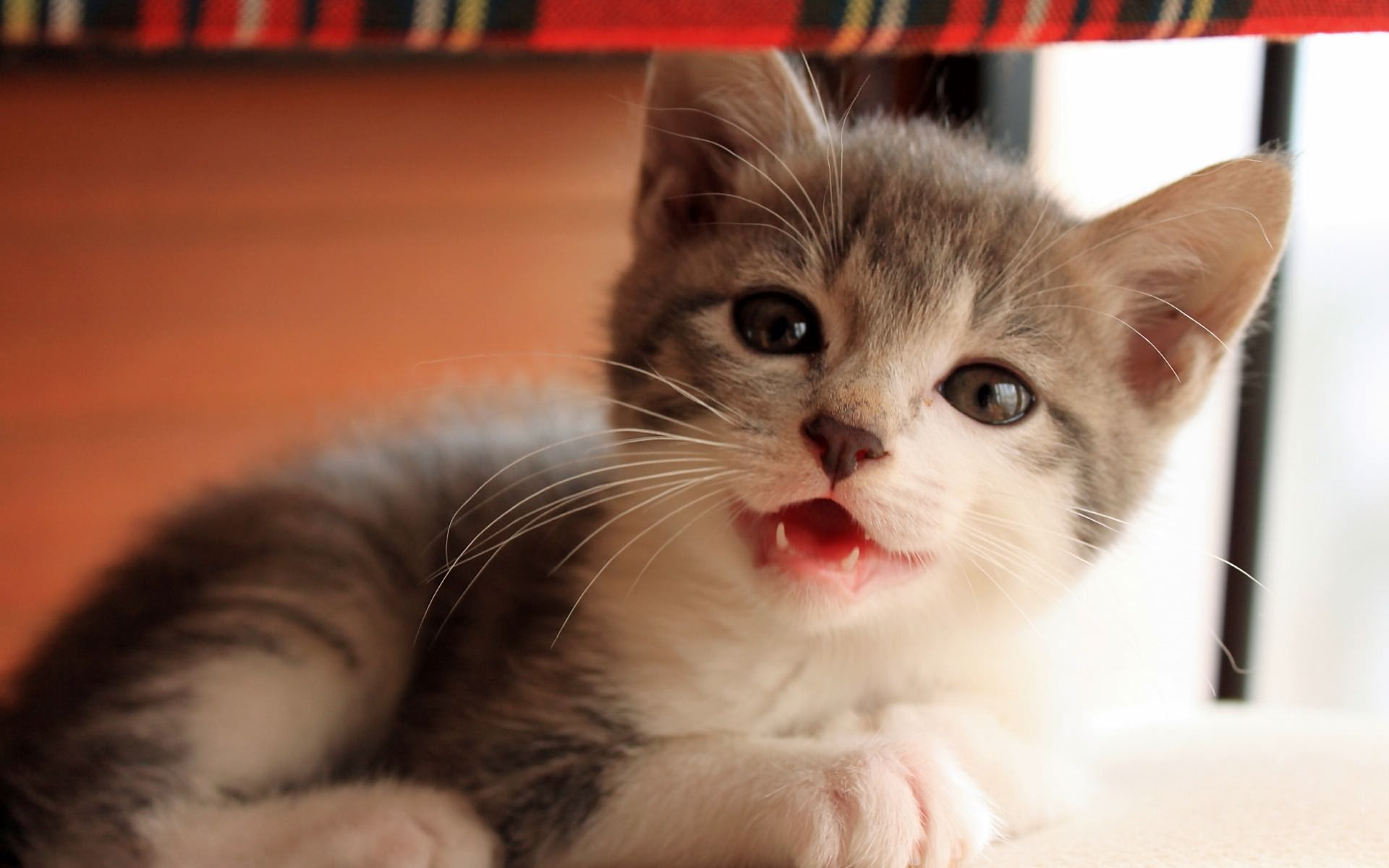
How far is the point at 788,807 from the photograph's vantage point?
894 mm

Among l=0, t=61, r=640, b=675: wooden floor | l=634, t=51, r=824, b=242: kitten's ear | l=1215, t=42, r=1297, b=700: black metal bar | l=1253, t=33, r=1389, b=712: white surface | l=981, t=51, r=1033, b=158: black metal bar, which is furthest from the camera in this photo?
l=0, t=61, r=640, b=675: wooden floor

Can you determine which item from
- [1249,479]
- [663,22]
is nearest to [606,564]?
[663,22]

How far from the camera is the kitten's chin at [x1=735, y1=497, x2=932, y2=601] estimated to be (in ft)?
3.15

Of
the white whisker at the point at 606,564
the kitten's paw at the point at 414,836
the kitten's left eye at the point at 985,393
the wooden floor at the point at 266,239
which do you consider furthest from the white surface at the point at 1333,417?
the wooden floor at the point at 266,239

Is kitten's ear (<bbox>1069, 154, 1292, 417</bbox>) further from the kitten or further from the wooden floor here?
the wooden floor

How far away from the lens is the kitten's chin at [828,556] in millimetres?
961

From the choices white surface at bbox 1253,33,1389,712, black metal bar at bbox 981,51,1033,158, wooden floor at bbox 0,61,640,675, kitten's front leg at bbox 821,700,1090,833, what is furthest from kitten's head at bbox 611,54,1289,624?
wooden floor at bbox 0,61,640,675

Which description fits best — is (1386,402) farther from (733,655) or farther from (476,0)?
(476,0)

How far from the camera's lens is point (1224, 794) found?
108cm

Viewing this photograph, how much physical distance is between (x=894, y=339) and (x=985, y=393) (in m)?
0.10

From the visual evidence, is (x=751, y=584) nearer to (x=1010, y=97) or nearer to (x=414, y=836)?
(x=414, y=836)

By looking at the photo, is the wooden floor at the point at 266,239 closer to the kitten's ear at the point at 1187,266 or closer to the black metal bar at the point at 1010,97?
the black metal bar at the point at 1010,97

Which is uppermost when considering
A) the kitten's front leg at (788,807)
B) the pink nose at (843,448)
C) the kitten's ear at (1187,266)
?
the kitten's ear at (1187,266)

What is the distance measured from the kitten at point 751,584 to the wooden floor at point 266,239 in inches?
59.2
